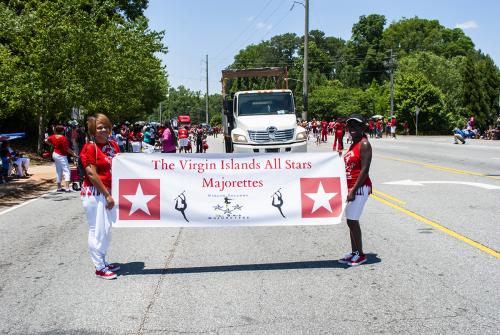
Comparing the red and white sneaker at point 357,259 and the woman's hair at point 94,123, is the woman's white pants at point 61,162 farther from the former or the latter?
the red and white sneaker at point 357,259

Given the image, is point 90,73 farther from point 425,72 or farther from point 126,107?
point 425,72

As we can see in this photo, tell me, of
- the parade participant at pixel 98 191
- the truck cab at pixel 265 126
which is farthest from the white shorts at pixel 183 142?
the parade participant at pixel 98 191

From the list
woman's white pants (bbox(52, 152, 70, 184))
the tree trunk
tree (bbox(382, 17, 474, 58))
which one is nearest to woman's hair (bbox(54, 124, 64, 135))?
woman's white pants (bbox(52, 152, 70, 184))

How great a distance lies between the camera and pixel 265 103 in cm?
1967

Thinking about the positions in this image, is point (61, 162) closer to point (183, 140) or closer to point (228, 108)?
point (228, 108)

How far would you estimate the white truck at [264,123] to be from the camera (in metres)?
18.1

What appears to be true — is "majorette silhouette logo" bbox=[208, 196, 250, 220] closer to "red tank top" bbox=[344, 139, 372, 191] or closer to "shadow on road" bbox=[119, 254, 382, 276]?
"shadow on road" bbox=[119, 254, 382, 276]

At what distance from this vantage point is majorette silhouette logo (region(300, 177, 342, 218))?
6883 millimetres

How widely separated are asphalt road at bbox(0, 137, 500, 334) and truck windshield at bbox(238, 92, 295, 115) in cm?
971

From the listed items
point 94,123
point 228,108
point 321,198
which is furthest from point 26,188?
point 321,198

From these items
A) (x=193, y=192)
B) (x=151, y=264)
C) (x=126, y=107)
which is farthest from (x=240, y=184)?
(x=126, y=107)

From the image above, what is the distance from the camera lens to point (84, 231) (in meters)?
9.34

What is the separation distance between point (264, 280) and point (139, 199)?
74.5 inches

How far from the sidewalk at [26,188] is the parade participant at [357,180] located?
9125 mm
